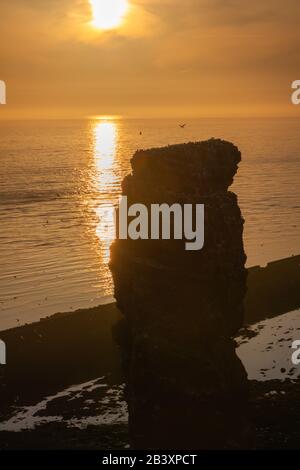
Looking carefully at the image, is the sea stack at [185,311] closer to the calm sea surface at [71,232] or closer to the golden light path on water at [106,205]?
the calm sea surface at [71,232]

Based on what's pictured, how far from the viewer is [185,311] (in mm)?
25547

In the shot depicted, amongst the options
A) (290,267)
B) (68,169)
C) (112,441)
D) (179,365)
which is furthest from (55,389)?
(68,169)

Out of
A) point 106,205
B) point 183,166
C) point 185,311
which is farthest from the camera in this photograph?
point 106,205

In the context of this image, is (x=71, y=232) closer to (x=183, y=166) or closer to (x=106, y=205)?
(x=106, y=205)

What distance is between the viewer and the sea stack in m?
25.2

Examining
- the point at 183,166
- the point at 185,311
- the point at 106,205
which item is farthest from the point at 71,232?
the point at 183,166

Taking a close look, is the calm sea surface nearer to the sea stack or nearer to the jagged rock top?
the sea stack

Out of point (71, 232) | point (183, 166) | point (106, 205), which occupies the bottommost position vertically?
point (71, 232)

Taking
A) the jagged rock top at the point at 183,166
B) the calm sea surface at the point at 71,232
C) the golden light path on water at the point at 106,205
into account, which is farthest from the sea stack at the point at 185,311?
the golden light path on water at the point at 106,205

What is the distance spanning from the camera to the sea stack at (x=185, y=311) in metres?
25.2

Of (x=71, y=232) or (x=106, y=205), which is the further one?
(x=106, y=205)
